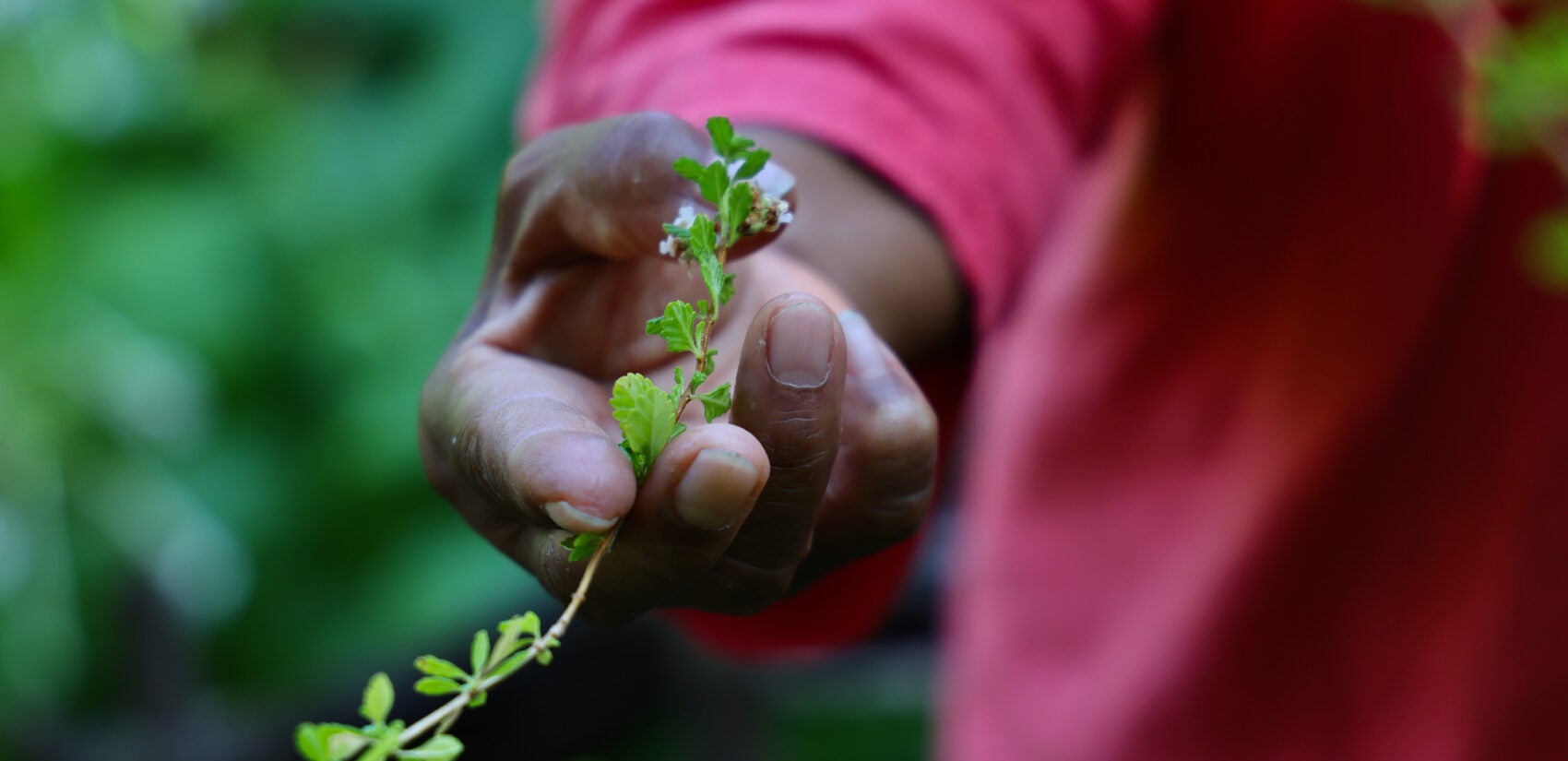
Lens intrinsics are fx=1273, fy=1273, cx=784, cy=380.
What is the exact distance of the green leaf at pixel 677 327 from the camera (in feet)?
1.30

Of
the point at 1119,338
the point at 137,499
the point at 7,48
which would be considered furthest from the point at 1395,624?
the point at 7,48

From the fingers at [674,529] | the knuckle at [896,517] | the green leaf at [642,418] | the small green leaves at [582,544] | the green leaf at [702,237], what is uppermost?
the green leaf at [702,237]

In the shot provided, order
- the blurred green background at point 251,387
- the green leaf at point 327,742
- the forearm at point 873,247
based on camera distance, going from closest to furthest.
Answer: the green leaf at point 327,742, the forearm at point 873,247, the blurred green background at point 251,387

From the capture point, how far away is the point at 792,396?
1.27ft

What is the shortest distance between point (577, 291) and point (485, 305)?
0.12 ft

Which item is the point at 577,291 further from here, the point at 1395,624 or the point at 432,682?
the point at 1395,624

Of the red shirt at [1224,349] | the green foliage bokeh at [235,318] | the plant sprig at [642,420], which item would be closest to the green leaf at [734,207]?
the plant sprig at [642,420]

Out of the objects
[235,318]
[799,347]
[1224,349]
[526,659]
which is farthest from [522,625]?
[235,318]

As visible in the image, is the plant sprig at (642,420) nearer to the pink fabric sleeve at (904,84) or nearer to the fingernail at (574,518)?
the fingernail at (574,518)

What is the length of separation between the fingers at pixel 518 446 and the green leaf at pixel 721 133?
98mm

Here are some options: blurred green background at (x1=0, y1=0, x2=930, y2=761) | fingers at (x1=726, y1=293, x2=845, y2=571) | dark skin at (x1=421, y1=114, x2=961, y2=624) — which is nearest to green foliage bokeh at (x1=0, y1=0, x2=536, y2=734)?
blurred green background at (x1=0, y1=0, x2=930, y2=761)

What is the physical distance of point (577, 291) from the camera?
497 millimetres

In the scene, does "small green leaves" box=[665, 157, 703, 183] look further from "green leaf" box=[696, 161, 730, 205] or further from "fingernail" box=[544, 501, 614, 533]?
"fingernail" box=[544, 501, 614, 533]

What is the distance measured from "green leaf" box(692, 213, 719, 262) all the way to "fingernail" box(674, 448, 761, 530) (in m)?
0.08
